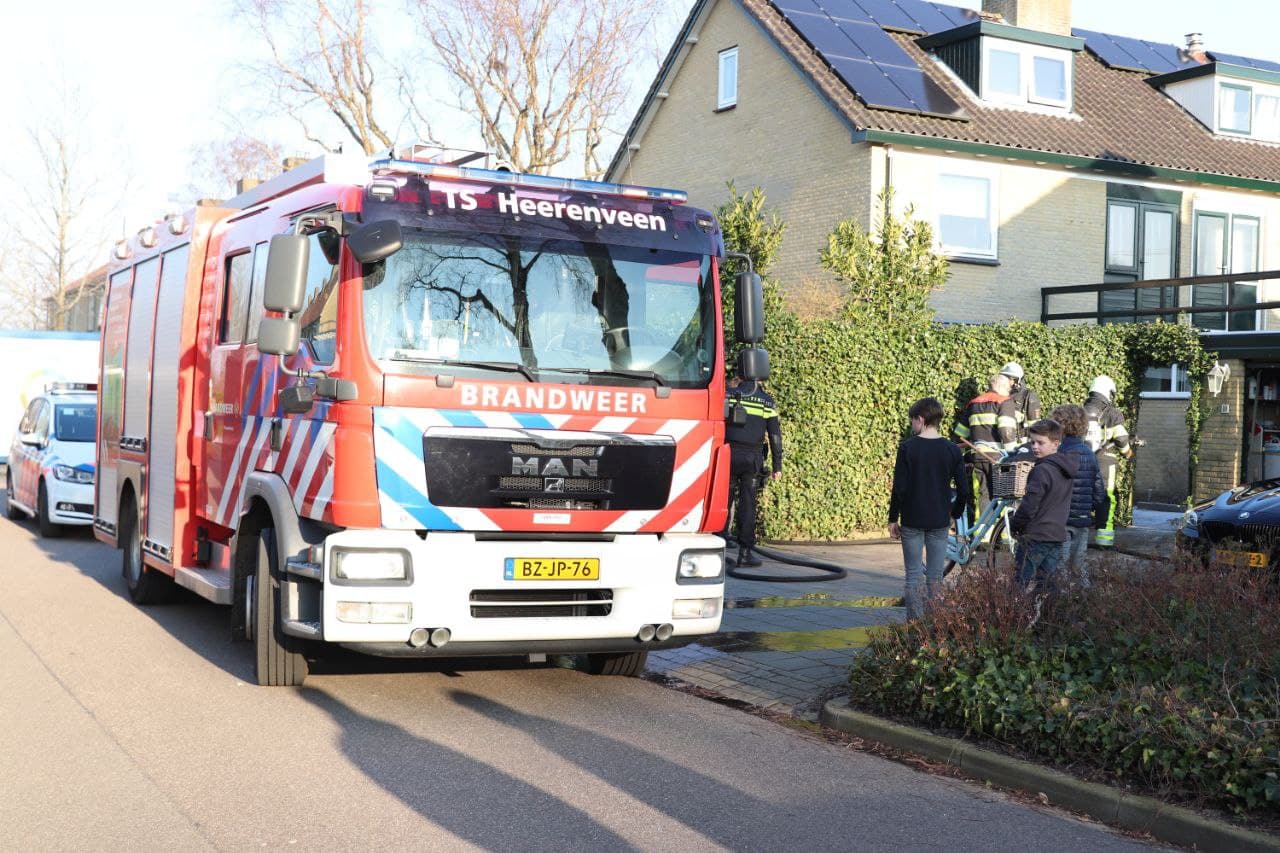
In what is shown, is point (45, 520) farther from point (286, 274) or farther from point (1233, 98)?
point (1233, 98)

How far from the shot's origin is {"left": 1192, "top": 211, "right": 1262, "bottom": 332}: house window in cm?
2477

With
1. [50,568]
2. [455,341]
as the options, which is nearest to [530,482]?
[455,341]

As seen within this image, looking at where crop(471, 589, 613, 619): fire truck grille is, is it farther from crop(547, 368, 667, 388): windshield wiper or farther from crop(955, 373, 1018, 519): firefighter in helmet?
crop(955, 373, 1018, 519): firefighter in helmet

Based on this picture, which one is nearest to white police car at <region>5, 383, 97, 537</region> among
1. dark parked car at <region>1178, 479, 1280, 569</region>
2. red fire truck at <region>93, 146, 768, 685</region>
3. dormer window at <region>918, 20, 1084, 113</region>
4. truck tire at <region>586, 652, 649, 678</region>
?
red fire truck at <region>93, 146, 768, 685</region>

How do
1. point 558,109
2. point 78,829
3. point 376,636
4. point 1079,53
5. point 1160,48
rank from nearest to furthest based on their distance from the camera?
1. point 78,829
2. point 376,636
3. point 1079,53
4. point 1160,48
5. point 558,109

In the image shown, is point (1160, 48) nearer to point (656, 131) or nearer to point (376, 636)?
point (656, 131)

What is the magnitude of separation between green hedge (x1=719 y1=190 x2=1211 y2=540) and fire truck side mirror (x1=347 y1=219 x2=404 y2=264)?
27.4ft

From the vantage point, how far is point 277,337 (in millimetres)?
7355

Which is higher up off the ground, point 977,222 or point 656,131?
point 656,131

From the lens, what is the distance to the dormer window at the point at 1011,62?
24156 mm

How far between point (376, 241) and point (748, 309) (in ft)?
7.97

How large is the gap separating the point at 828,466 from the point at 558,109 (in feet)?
74.3

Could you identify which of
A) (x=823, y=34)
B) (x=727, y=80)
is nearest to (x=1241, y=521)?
(x=823, y=34)

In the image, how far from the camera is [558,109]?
36.0 metres
